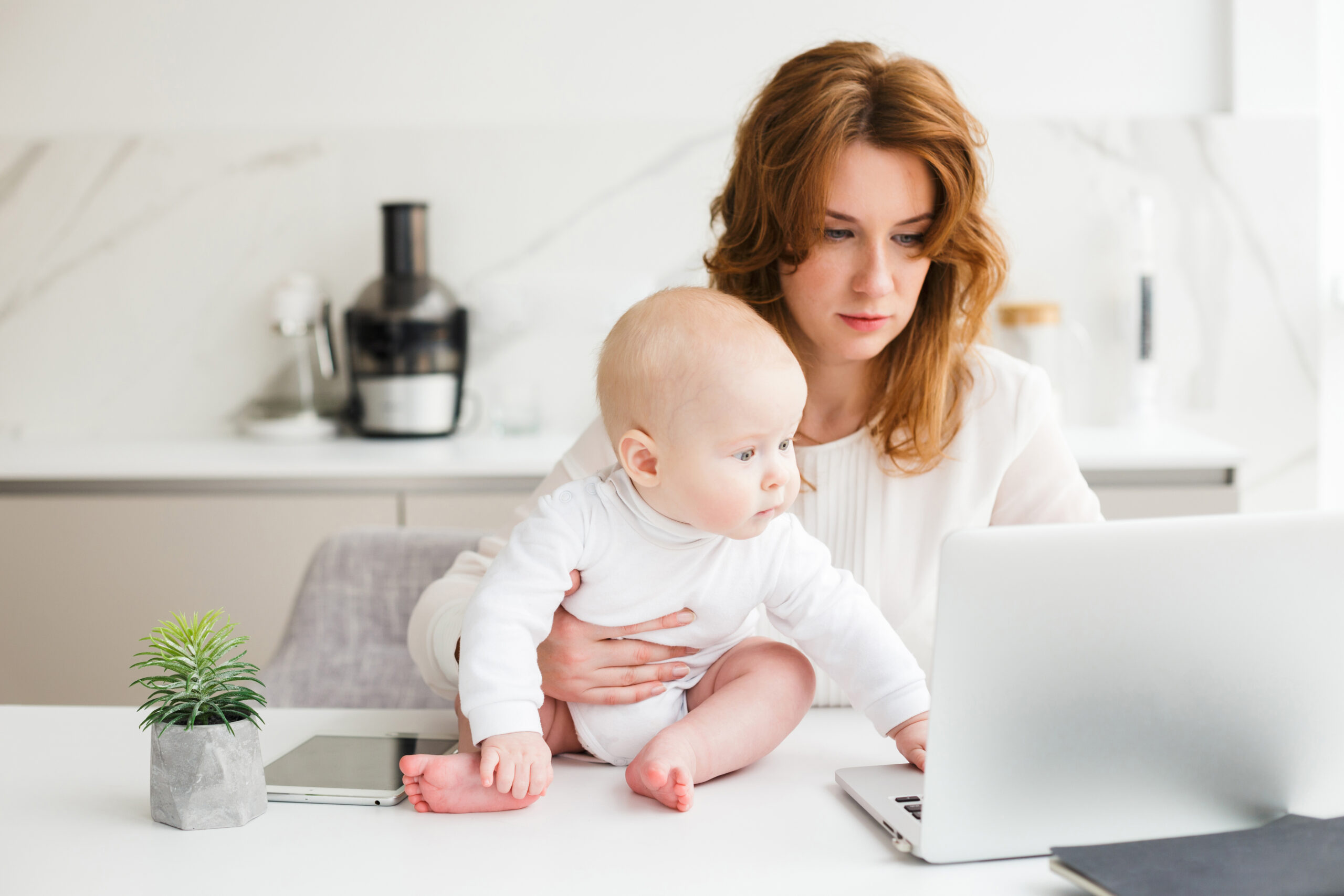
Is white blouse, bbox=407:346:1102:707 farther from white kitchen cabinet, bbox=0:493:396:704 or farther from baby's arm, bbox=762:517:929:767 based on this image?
white kitchen cabinet, bbox=0:493:396:704

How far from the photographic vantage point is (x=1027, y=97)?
105 inches

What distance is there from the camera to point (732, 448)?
2.72ft

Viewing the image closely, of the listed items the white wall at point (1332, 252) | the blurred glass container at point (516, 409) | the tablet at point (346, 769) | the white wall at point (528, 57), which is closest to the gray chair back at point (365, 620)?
the tablet at point (346, 769)

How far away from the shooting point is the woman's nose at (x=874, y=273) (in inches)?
45.9

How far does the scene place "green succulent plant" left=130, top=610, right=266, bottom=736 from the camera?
0.80 metres

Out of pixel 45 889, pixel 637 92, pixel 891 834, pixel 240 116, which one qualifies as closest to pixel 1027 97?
pixel 637 92

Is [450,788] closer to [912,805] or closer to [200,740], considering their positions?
[200,740]

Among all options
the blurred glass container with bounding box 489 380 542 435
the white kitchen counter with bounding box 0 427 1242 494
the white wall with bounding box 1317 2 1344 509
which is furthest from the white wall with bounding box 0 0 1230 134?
the white kitchen counter with bounding box 0 427 1242 494

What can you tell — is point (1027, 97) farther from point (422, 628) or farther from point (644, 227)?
point (422, 628)

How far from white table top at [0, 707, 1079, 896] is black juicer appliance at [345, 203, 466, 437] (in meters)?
1.64

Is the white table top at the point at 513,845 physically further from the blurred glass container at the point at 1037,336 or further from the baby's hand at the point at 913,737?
the blurred glass container at the point at 1037,336

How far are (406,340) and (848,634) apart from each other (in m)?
1.80

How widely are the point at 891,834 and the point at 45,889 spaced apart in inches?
21.1

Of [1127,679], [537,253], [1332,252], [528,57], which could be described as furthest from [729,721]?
[1332,252]
